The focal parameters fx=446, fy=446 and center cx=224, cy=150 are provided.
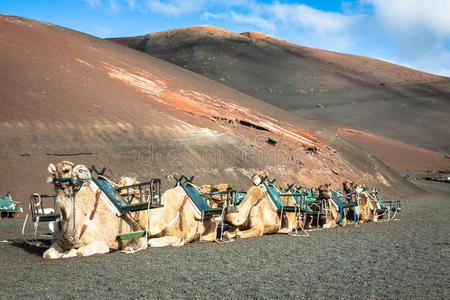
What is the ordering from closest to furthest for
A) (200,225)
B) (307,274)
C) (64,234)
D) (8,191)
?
(307,274), (64,234), (200,225), (8,191)

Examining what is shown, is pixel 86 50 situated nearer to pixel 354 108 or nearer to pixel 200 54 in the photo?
pixel 354 108

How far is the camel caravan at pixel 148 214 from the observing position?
8.09m

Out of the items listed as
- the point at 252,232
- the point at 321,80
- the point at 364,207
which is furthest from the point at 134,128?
the point at 321,80

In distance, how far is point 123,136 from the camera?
25.5 meters

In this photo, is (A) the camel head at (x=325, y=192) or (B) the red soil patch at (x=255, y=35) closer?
(A) the camel head at (x=325, y=192)

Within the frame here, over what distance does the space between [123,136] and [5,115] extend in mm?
6134

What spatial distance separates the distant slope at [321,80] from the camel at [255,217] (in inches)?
2773

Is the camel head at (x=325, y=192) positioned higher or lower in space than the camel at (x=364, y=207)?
higher

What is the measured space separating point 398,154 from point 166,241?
59.3 metres

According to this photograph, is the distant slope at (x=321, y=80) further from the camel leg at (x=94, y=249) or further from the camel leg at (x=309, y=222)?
the camel leg at (x=94, y=249)

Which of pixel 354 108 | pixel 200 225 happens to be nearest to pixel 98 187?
pixel 200 225

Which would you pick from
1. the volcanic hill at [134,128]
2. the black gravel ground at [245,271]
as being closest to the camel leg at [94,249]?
the black gravel ground at [245,271]

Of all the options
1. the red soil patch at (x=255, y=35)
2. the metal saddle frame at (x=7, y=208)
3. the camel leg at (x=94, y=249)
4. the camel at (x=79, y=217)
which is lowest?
the metal saddle frame at (x=7, y=208)

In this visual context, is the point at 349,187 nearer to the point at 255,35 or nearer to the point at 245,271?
the point at 245,271
